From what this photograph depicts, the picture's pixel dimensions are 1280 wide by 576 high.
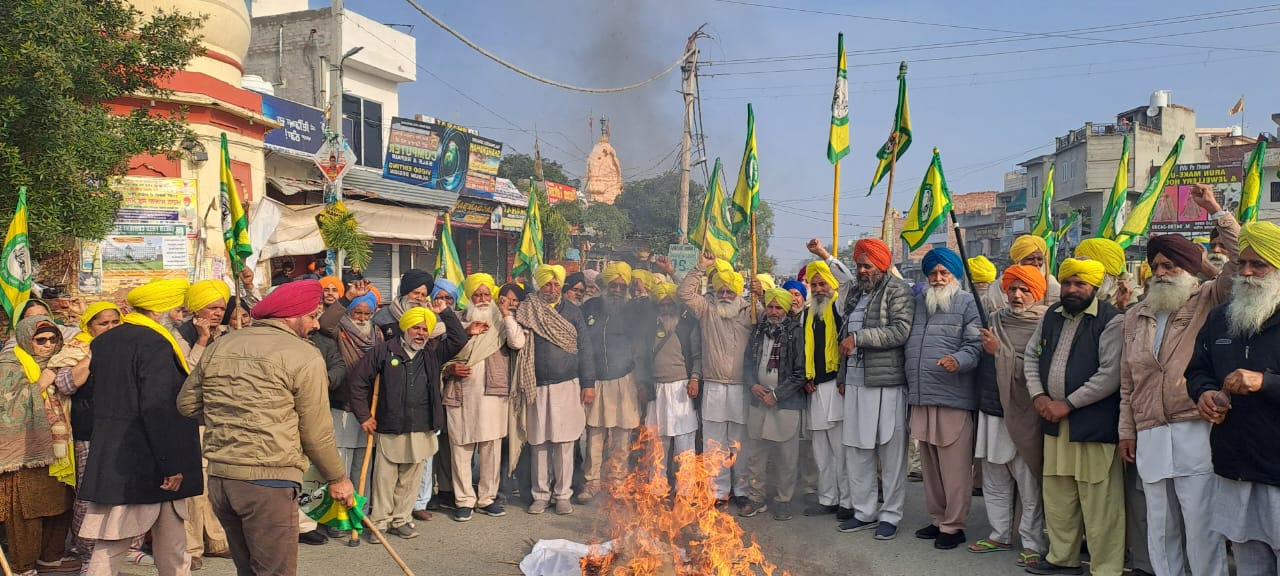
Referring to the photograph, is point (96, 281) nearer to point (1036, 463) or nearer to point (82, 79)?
point (82, 79)

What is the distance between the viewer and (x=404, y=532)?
20.3ft

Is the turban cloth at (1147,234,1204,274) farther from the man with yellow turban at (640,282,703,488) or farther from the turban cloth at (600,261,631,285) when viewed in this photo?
the turban cloth at (600,261,631,285)

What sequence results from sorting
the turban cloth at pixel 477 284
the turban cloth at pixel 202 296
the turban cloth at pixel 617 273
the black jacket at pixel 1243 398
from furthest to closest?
1. the turban cloth at pixel 617 273
2. the turban cloth at pixel 477 284
3. the turban cloth at pixel 202 296
4. the black jacket at pixel 1243 398

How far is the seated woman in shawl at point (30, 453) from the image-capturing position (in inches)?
203

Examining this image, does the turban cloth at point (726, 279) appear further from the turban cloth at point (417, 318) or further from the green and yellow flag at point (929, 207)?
the turban cloth at point (417, 318)

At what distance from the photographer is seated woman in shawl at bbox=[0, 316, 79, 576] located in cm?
→ 516

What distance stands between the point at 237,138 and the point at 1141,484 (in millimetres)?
11366

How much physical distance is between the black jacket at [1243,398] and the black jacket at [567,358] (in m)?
4.47

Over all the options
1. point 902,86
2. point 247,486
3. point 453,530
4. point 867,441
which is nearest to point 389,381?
point 453,530

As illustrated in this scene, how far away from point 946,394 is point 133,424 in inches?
204

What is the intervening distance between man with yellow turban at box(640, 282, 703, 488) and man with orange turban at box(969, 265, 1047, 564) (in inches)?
95.0

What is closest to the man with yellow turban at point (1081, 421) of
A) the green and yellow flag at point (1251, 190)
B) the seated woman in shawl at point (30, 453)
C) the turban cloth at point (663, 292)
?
the green and yellow flag at point (1251, 190)

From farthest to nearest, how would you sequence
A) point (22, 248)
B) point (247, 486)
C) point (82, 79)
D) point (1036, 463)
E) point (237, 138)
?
point (237, 138)
point (82, 79)
point (22, 248)
point (1036, 463)
point (247, 486)

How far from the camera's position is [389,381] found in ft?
20.4
